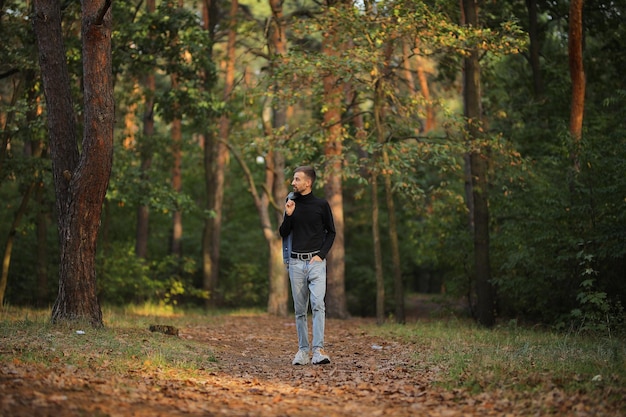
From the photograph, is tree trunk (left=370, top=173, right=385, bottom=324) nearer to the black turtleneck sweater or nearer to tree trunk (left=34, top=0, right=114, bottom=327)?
tree trunk (left=34, top=0, right=114, bottom=327)

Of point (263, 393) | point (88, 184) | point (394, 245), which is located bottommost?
point (263, 393)

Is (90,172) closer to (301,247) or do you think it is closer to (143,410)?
(301,247)

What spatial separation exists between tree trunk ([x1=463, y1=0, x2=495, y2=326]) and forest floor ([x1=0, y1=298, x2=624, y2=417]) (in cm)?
775

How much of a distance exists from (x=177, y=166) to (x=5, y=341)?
63.8 feet

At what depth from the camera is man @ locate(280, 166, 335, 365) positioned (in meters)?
9.48

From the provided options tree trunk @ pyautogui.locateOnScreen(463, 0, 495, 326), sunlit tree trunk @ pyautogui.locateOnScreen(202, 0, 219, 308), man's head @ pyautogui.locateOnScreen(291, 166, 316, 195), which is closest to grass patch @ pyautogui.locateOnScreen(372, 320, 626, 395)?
man's head @ pyautogui.locateOnScreen(291, 166, 316, 195)

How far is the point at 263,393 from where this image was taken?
7.59 meters

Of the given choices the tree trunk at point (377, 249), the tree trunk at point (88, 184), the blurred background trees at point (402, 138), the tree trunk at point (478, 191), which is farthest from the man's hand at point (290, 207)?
the tree trunk at point (478, 191)

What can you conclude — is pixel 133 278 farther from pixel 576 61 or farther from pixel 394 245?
pixel 576 61

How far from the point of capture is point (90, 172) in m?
12.0

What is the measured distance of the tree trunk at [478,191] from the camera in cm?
1736

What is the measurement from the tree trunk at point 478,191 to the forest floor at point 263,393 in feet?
25.4

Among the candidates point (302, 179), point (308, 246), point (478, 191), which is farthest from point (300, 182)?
point (478, 191)

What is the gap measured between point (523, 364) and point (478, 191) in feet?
30.5
